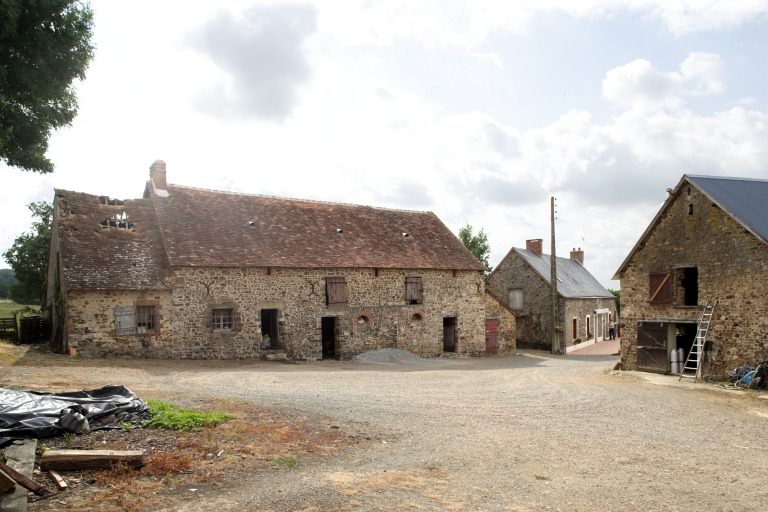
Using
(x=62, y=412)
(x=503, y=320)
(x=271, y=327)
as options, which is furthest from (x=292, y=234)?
(x=62, y=412)

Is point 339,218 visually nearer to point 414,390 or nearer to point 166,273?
point 166,273

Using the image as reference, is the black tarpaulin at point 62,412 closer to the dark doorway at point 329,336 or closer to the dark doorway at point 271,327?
the dark doorway at point 271,327

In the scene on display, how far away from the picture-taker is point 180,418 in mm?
8094

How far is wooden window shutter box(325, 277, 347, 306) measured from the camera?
2162cm

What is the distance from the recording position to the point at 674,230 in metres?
17.0

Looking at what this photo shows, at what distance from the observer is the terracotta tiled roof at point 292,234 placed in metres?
20.1

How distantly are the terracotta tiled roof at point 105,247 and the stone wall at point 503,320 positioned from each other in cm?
1524

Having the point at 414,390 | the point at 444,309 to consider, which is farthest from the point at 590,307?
the point at 414,390

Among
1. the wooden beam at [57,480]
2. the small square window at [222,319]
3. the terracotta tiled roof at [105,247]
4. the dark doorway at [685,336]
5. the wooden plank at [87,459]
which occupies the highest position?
the terracotta tiled roof at [105,247]

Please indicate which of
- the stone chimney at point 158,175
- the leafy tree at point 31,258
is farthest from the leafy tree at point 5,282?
the stone chimney at point 158,175

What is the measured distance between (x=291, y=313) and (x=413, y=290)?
5.76m

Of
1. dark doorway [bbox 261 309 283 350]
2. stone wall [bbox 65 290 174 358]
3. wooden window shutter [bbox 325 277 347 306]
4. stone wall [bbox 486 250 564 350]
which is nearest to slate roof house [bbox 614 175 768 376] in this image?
wooden window shutter [bbox 325 277 347 306]

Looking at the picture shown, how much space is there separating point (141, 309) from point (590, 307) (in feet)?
88.7

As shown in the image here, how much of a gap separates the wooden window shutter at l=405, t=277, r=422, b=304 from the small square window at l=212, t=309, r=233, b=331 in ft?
25.2
